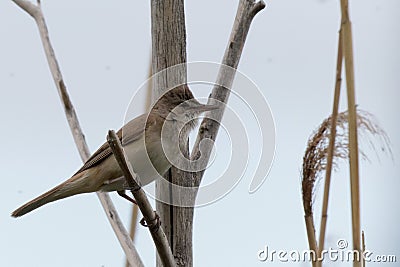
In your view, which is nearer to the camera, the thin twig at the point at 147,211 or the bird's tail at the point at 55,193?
the thin twig at the point at 147,211

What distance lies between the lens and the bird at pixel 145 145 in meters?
0.72

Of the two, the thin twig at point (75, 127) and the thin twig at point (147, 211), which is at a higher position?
the thin twig at point (75, 127)

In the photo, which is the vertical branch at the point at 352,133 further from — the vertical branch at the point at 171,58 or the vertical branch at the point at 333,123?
the vertical branch at the point at 171,58

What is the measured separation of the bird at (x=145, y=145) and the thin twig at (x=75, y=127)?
5 centimetres

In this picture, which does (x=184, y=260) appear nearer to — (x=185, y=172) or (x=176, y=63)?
(x=185, y=172)

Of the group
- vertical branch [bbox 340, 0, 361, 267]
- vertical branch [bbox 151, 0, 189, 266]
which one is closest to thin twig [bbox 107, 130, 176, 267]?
vertical branch [bbox 151, 0, 189, 266]

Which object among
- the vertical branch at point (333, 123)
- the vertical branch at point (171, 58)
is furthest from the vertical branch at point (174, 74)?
the vertical branch at point (333, 123)

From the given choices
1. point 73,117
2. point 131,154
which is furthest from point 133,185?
point 73,117

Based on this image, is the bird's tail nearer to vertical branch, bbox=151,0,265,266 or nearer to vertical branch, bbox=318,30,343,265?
vertical branch, bbox=151,0,265,266

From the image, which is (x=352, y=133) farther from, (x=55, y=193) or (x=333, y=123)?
(x=55, y=193)

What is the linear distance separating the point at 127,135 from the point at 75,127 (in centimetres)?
14

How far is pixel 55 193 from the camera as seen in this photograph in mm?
744

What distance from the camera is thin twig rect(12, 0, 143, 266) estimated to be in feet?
2.45

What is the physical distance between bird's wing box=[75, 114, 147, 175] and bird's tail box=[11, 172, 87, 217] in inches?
0.9
